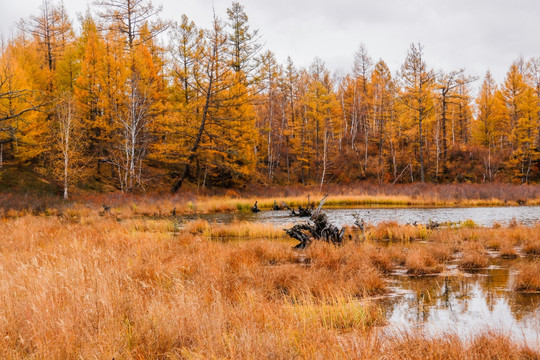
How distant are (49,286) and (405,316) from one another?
5.01 m

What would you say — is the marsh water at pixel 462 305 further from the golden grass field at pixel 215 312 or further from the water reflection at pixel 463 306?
the golden grass field at pixel 215 312

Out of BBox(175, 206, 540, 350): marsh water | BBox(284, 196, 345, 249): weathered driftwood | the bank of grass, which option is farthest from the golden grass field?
the bank of grass

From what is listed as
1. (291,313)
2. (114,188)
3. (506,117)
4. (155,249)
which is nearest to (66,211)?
(114,188)

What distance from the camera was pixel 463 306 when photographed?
19.8 ft

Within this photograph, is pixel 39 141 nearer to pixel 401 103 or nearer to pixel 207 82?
pixel 207 82

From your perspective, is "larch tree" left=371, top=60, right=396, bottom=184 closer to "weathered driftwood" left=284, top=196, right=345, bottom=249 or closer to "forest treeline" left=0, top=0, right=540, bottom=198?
"forest treeline" left=0, top=0, right=540, bottom=198

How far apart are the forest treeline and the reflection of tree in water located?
1748 cm

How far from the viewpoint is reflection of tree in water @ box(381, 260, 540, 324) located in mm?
5738

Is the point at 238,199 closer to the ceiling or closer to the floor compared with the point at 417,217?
closer to the ceiling

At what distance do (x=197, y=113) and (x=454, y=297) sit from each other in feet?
88.6

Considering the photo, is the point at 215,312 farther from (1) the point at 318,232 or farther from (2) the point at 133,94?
(2) the point at 133,94

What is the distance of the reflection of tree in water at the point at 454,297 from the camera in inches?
226

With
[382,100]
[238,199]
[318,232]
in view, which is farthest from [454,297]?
[382,100]

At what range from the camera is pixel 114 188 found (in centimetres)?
3216
